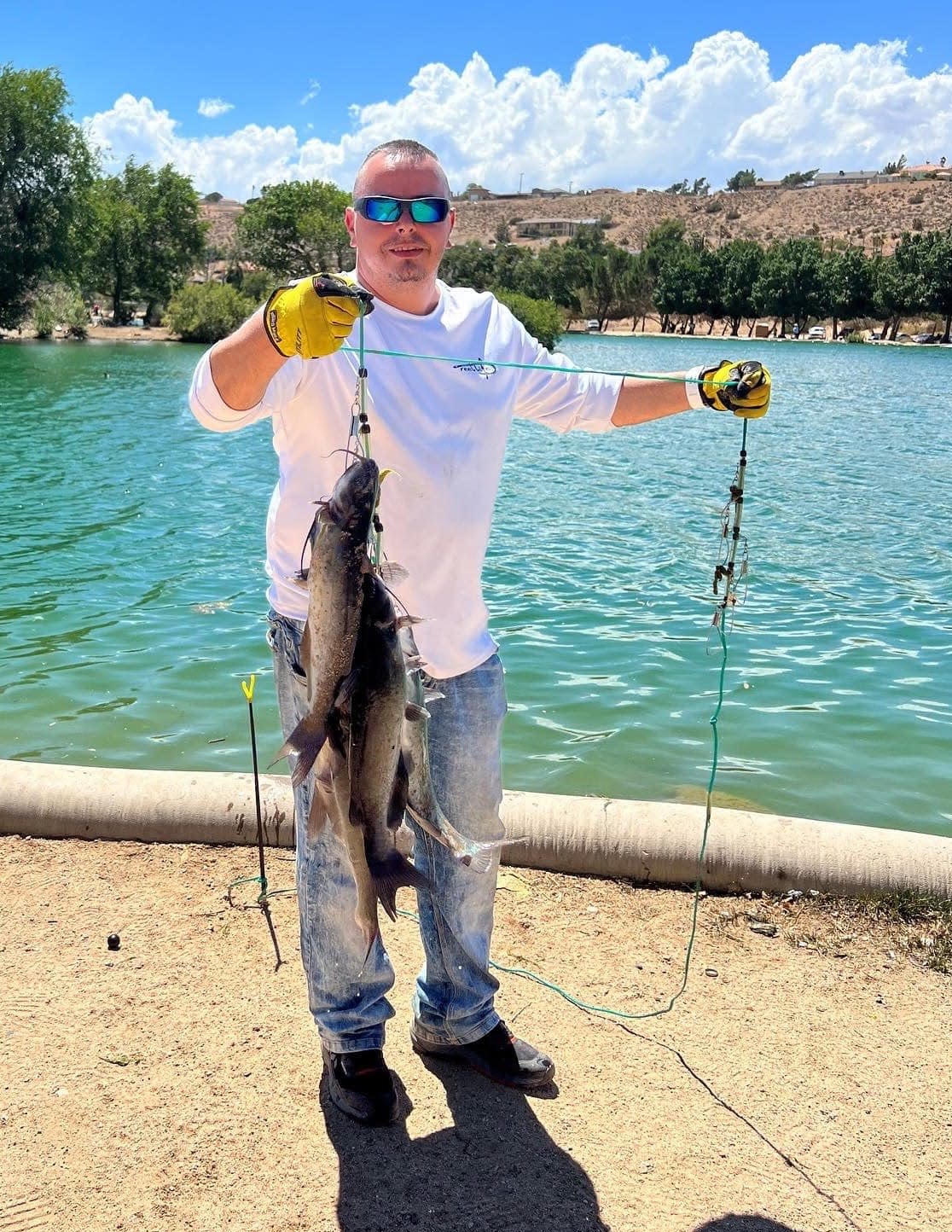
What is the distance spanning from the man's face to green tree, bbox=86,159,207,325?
9444 cm

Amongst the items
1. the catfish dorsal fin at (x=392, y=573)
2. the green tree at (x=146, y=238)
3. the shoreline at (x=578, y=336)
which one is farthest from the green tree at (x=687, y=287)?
the catfish dorsal fin at (x=392, y=573)

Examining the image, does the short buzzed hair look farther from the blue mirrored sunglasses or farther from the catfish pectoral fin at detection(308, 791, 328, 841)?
the catfish pectoral fin at detection(308, 791, 328, 841)

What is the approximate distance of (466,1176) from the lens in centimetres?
344

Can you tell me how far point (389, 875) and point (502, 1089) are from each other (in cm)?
121

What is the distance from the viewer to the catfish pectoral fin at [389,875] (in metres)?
3.18

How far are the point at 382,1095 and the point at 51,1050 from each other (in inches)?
50.9

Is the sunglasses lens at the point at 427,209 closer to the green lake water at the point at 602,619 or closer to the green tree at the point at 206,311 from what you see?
the green lake water at the point at 602,619

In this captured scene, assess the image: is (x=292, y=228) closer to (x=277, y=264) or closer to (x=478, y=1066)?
(x=277, y=264)

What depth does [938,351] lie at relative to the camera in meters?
86.2

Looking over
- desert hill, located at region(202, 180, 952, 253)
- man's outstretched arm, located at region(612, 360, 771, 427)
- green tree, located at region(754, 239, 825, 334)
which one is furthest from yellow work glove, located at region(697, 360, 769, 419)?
desert hill, located at region(202, 180, 952, 253)

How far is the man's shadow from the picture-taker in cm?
327

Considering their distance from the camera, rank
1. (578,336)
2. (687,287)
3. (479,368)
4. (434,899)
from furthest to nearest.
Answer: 1. (687,287)
2. (578,336)
3. (434,899)
4. (479,368)

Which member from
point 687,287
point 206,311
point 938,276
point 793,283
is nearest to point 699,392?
point 206,311

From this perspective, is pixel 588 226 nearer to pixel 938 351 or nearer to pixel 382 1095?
pixel 938 351
